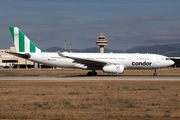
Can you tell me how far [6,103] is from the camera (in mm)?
13797

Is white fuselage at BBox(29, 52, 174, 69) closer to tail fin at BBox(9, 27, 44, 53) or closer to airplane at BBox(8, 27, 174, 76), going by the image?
airplane at BBox(8, 27, 174, 76)

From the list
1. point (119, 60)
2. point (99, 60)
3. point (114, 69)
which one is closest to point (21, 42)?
point (99, 60)

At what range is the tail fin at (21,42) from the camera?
39.4 metres

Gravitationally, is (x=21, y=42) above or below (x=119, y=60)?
above

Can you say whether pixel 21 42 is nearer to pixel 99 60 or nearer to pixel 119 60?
pixel 99 60

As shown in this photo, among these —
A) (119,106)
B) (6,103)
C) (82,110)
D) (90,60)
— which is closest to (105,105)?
(119,106)

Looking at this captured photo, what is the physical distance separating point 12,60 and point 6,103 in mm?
113008

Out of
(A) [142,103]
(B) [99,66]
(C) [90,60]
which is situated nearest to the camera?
(A) [142,103]

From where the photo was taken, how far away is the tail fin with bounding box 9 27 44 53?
129 feet

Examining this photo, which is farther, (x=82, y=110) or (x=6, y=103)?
(x=6, y=103)

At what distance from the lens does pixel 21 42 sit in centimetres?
3956

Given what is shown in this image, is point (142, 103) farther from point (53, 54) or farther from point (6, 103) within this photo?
point (53, 54)

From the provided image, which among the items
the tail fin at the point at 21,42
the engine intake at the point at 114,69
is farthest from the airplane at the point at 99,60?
the engine intake at the point at 114,69

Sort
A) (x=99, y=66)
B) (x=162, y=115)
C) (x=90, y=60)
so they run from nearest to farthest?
(x=162, y=115) < (x=90, y=60) < (x=99, y=66)
